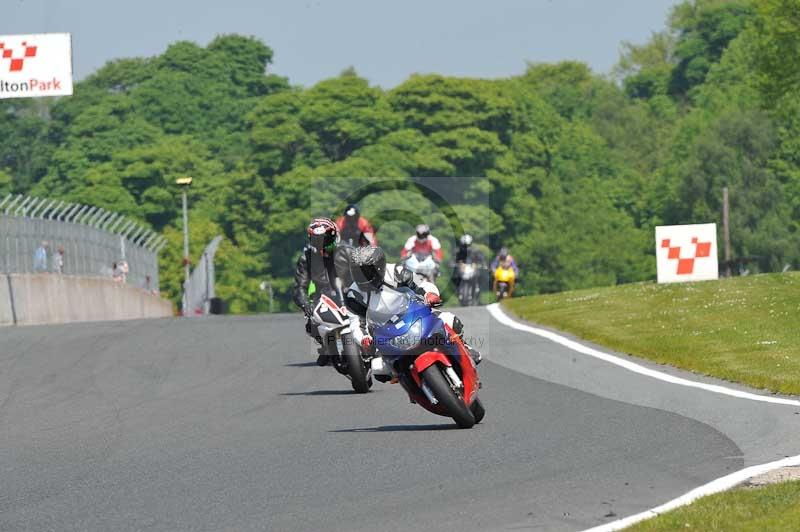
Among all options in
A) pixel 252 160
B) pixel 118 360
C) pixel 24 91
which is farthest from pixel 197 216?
pixel 118 360

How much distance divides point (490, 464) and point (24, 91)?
3663 cm

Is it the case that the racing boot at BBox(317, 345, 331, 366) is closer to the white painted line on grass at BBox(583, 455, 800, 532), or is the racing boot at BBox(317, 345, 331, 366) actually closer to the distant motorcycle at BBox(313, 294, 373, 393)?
the distant motorcycle at BBox(313, 294, 373, 393)

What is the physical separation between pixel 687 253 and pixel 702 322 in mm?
5289

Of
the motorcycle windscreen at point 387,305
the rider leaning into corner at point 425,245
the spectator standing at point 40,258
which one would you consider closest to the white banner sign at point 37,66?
the spectator standing at point 40,258

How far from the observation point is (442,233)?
77.4 meters

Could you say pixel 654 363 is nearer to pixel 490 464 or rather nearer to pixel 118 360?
pixel 118 360

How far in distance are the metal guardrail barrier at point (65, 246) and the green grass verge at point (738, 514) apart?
24.2 m

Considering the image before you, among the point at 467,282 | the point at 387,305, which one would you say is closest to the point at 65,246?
the point at 467,282

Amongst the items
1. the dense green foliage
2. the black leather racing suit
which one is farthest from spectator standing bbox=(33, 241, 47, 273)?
the dense green foliage

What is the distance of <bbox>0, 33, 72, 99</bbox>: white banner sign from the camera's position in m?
45.9

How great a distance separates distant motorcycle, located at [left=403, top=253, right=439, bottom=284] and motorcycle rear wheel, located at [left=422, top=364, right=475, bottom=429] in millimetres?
10925

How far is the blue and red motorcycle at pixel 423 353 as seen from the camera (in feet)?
41.8

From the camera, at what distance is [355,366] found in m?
16.6

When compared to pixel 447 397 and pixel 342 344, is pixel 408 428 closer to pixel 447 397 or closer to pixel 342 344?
pixel 447 397
